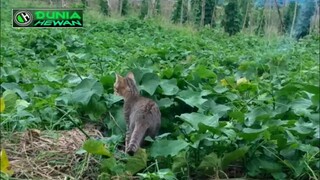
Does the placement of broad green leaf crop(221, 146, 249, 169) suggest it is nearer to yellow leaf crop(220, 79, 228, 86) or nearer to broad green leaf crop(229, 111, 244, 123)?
broad green leaf crop(229, 111, 244, 123)

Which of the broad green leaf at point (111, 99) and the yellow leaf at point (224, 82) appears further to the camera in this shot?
the yellow leaf at point (224, 82)

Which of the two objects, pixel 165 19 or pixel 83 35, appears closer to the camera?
pixel 83 35

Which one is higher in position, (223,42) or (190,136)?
(190,136)

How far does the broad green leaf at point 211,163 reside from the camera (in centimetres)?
209

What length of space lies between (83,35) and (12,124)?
2.64 metres

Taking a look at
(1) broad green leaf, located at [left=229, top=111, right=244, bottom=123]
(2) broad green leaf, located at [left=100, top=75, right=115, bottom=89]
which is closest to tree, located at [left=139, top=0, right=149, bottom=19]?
(2) broad green leaf, located at [left=100, top=75, right=115, bottom=89]

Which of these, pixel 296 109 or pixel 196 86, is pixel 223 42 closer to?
pixel 196 86

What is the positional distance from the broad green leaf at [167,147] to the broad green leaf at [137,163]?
0.17 ft

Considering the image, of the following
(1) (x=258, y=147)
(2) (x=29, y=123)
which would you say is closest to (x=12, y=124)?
(2) (x=29, y=123)

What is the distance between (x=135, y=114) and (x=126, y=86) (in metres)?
0.21

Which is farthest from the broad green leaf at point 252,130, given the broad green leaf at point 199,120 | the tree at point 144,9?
the tree at point 144,9

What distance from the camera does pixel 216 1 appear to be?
22.9 ft

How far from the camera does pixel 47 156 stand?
87.8 inches

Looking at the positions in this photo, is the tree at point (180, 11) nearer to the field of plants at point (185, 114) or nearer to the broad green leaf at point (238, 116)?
the field of plants at point (185, 114)
